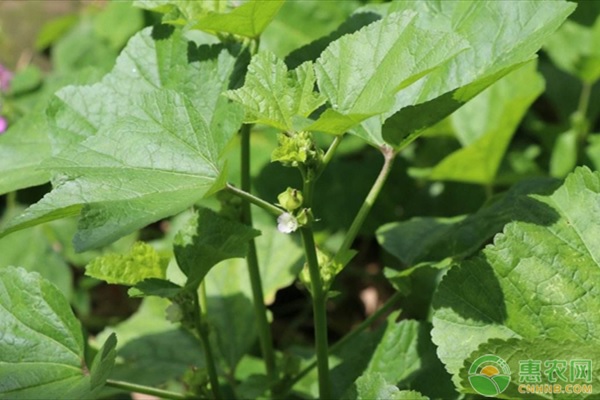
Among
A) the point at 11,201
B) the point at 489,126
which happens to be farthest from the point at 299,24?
the point at 11,201

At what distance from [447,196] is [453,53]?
150 centimetres

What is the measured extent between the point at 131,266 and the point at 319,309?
13.9 inches

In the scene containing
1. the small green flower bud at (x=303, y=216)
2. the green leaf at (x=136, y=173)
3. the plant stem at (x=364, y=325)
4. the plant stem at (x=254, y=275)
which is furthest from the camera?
the plant stem at (x=364, y=325)

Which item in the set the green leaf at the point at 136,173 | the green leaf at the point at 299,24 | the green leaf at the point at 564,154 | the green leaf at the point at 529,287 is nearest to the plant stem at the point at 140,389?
the green leaf at the point at 136,173

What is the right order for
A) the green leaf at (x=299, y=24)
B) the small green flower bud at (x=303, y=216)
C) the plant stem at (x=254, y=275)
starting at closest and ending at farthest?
the small green flower bud at (x=303, y=216)
the plant stem at (x=254, y=275)
the green leaf at (x=299, y=24)

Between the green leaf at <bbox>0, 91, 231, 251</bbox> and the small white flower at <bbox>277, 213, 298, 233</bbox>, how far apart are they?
0.12 m

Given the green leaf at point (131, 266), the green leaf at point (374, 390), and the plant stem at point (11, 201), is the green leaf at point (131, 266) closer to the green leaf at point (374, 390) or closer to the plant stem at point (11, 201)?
the green leaf at point (374, 390)

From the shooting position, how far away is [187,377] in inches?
67.7

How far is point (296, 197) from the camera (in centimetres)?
136

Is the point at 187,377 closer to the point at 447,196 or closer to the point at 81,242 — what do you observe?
the point at 81,242

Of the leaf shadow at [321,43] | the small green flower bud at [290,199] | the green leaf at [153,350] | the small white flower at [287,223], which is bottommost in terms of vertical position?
the green leaf at [153,350]

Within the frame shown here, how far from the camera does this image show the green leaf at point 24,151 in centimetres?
167

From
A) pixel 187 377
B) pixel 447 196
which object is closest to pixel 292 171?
pixel 447 196

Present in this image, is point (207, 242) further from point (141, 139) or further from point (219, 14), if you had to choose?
point (219, 14)
